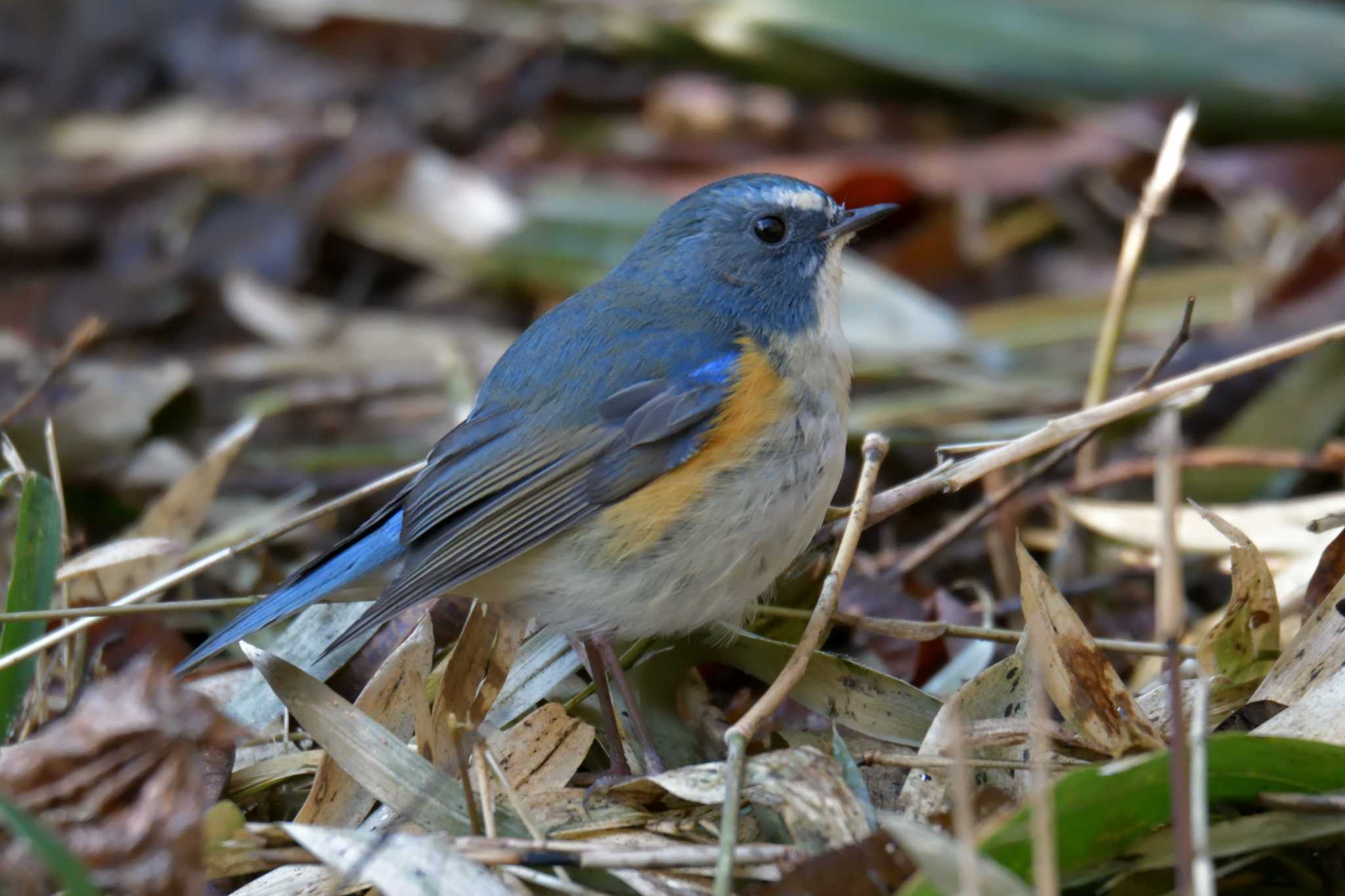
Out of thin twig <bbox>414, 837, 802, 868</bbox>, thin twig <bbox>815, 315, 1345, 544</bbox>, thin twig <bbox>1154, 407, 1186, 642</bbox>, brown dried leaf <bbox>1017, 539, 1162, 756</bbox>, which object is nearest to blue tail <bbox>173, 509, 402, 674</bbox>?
thin twig <bbox>414, 837, 802, 868</bbox>

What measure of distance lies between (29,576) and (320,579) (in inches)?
19.2

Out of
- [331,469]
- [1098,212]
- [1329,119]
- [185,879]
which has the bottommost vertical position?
[331,469]

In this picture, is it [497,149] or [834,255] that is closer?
[834,255]

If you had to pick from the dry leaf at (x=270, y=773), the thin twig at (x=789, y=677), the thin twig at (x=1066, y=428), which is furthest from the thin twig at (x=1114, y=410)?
the dry leaf at (x=270, y=773)

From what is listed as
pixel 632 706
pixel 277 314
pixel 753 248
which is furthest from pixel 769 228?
pixel 277 314

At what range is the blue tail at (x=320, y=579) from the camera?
2.49 meters

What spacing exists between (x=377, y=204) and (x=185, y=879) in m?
3.50

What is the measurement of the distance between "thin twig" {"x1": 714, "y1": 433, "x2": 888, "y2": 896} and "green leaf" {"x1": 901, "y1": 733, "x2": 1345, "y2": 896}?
0.25 meters

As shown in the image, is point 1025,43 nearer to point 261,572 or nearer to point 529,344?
point 529,344

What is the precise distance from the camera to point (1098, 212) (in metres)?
5.02

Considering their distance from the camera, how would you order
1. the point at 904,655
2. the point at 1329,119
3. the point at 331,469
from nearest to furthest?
the point at 904,655 → the point at 331,469 → the point at 1329,119

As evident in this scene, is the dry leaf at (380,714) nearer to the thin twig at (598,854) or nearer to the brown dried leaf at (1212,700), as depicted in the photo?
the thin twig at (598,854)

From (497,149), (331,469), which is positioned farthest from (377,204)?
(331,469)

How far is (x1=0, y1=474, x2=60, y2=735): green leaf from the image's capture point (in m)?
2.48
